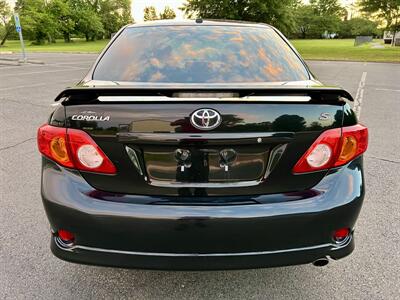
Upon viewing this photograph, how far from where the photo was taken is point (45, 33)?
62062mm

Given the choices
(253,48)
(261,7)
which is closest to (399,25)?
(261,7)

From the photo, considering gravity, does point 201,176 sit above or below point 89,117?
below

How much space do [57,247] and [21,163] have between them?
3.02m

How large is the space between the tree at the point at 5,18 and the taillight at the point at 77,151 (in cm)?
6321

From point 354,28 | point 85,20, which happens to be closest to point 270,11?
point 85,20

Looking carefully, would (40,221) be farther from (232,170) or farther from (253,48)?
(253,48)

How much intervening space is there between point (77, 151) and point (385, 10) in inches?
1341

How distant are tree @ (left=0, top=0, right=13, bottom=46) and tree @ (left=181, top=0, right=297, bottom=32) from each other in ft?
123

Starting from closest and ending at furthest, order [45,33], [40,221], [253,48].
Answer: [253,48]
[40,221]
[45,33]

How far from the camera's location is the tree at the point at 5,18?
2140 inches

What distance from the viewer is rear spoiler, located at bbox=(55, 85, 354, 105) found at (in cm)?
180

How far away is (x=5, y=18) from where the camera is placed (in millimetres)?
55875

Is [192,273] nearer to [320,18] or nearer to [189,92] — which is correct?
[189,92]

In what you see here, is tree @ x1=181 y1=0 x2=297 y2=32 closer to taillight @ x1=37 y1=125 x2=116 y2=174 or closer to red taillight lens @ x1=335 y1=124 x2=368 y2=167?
red taillight lens @ x1=335 y1=124 x2=368 y2=167
